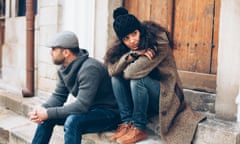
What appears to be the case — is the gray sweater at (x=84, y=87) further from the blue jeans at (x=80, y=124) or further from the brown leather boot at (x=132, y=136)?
the brown leather boot at (x=132, y=136)

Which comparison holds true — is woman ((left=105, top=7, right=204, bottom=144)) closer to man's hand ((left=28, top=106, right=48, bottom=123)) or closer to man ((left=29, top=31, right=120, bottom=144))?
man ((left=29, top=31, right=120, bottom=144))

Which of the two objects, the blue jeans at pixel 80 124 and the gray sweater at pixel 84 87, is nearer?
the blue jeans at pixel 80 124

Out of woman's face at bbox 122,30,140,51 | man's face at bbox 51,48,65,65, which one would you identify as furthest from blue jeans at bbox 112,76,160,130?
man's face at bbox 51,48,65,65

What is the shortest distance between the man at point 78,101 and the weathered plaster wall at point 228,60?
949 millimetres

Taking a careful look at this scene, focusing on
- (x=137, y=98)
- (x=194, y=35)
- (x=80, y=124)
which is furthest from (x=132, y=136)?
(x=194, y=35)

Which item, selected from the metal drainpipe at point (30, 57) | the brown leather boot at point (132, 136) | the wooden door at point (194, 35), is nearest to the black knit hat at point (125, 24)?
the wooden door at point (194, 35)

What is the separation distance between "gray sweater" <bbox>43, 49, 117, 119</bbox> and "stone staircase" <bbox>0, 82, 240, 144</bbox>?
0.33 meters

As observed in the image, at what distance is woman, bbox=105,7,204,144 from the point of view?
2.94 m

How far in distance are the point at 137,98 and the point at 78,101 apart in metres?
0.50

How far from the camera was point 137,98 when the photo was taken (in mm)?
2963

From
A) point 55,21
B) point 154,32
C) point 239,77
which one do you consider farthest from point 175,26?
point 55,21

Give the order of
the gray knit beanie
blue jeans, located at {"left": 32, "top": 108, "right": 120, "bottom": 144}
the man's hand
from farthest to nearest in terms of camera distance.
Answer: the gray knit beanie, the man's hand, blue jeans, located at {"left": 32, "top": 108, "right": 120, "bottom": 144}

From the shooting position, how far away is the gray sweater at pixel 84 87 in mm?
3047

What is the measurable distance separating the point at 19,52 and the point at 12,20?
0.59m
